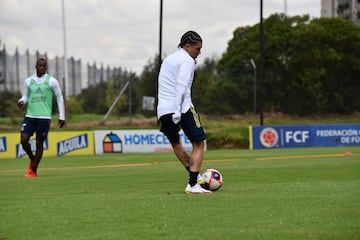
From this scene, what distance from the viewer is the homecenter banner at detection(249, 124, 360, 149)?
29.0m

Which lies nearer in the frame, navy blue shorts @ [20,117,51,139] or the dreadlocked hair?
the dreadlocked hair

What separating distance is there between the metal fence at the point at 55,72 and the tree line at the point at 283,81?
2.98m

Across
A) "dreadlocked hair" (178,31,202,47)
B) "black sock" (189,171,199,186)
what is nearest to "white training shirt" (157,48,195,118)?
"dreadlocked hair" (178,31,202,47)

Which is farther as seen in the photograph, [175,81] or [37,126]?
[37,126]

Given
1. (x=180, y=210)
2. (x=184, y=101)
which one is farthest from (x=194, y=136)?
(x=180, y=210)

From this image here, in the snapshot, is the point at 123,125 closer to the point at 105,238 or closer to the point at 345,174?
the point at 345,174

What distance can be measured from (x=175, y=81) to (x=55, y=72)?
43832 mm

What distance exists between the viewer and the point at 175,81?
8.96m

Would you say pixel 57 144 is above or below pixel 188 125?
below

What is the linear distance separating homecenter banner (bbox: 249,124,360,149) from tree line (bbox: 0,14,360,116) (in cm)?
206

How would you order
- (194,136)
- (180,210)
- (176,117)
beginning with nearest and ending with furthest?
(180,210), (176,117), (194,136)

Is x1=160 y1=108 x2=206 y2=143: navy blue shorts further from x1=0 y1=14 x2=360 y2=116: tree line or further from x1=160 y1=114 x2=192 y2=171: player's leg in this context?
x1=0 y1=14 x2=360 y2=116: tree line

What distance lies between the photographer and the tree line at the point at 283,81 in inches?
1256

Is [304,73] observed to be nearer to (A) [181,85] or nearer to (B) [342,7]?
(A) [181,85]
